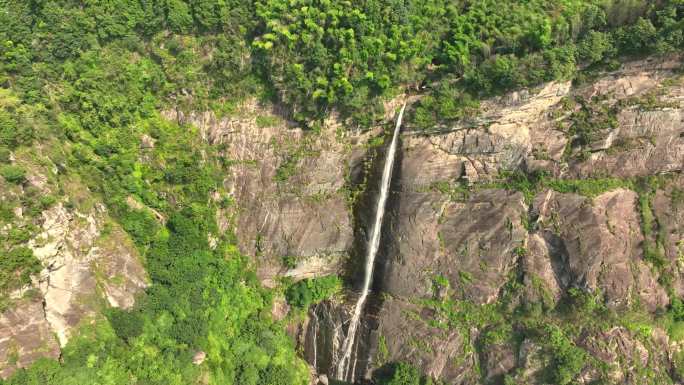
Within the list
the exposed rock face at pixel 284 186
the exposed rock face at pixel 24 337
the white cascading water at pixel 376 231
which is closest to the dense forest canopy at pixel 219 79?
the exposed rock face at pixel 284 186

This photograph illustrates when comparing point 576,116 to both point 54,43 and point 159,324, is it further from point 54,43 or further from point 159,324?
point 54,43

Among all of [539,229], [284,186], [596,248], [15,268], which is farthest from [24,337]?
[596,248]

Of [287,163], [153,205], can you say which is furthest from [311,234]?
[153,205]

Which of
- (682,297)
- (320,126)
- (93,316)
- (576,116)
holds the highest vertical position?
(320,126)

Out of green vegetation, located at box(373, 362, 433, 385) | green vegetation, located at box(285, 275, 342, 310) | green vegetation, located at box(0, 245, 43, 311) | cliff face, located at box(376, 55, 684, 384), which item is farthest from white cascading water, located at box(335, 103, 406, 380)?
green vegetation, located at box(0, 245, 43, 311)

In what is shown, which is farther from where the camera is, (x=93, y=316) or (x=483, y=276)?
(x=483, y=276)

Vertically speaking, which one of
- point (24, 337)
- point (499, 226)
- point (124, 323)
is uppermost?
point (24, 337)

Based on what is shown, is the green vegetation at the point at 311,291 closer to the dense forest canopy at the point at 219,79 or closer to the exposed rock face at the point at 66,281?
the dense forest canopy at the point at 219,79

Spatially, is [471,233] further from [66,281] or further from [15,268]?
[15,268]

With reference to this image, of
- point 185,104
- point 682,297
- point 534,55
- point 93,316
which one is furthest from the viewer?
point 185,104
